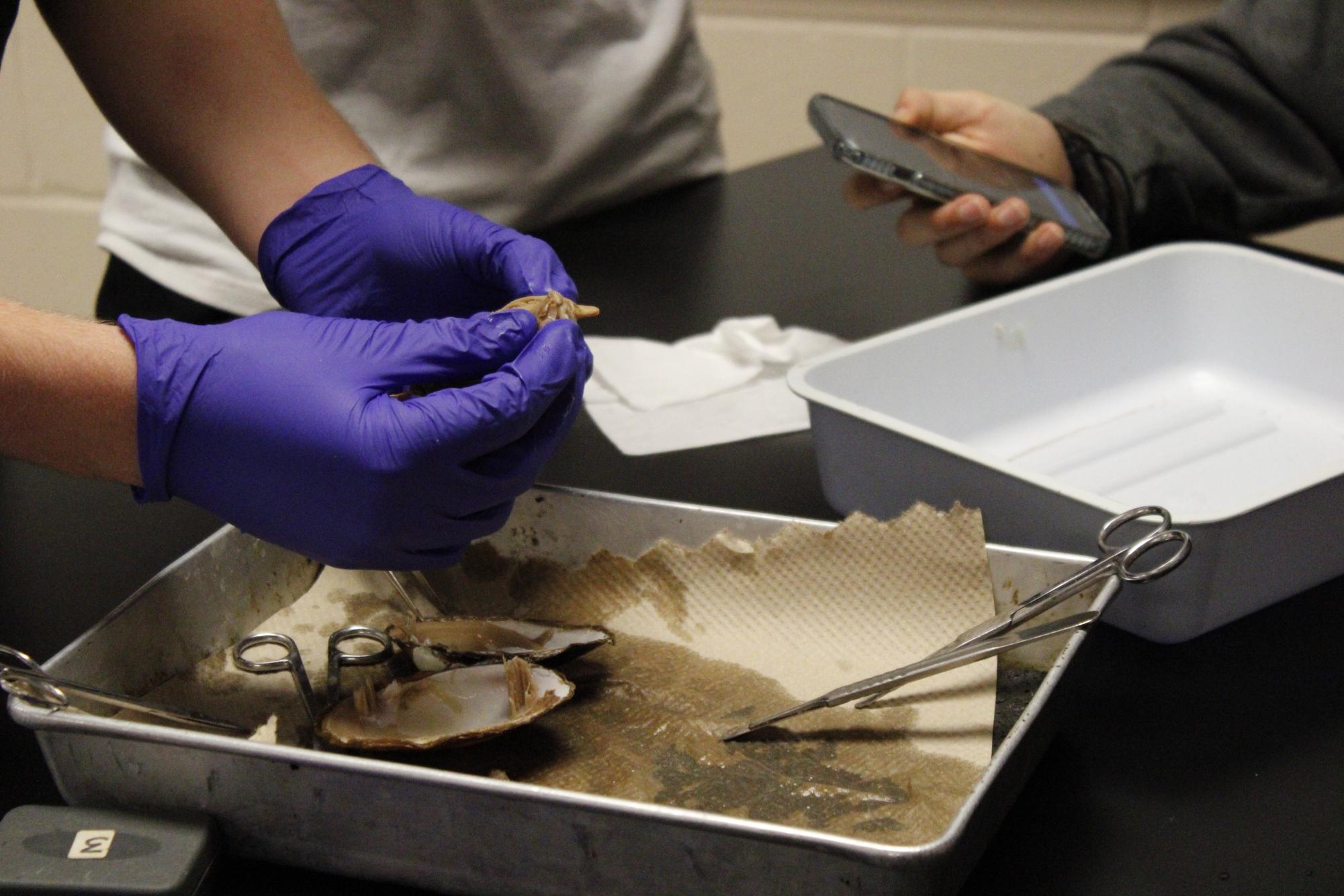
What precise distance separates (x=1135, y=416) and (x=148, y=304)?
2.87 feet

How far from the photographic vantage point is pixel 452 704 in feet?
2.13

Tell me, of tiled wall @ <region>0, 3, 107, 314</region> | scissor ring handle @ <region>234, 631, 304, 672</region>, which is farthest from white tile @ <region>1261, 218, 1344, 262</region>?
tiled wall @ <region>0, 3, 107, 314</region>

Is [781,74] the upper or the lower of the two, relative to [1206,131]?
lower

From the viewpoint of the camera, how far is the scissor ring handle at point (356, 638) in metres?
0.64

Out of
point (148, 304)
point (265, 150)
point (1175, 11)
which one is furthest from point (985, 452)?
point (1175, 11)

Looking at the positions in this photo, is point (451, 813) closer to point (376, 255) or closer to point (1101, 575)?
point (1101, 575)

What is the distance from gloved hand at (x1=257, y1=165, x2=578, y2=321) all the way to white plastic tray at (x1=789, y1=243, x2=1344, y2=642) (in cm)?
22

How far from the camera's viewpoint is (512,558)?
75 centimetres

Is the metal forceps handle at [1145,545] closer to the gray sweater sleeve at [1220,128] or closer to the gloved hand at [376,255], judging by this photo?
the gloved hand at [376,255]

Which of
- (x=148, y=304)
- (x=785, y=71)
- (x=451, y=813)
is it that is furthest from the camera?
(x=785, y=71)

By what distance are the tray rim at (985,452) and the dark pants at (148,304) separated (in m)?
0.62

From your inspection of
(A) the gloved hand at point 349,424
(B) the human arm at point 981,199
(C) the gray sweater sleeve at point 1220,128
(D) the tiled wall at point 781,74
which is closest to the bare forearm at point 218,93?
(A) the gloved hand at point 349,424

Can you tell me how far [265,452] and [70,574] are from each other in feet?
0.90

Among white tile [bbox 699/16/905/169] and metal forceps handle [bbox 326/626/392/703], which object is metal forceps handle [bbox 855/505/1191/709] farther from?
white tile [bbox 699/16/905/169]
